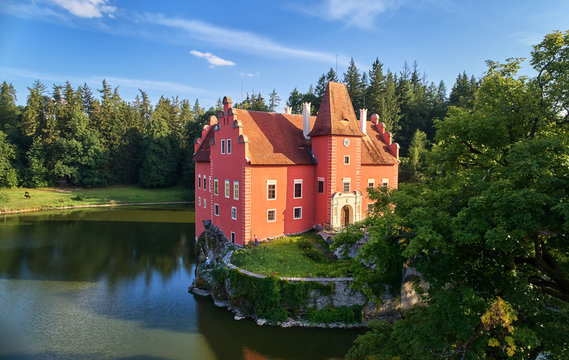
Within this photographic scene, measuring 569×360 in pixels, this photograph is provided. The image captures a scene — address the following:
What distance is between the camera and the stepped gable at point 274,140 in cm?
2450

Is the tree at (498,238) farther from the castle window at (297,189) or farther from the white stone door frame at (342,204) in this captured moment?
the castle window at (297,189)

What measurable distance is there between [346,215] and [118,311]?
A: 15.8 m

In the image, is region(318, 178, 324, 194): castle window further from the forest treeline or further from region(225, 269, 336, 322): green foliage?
the forest treeline

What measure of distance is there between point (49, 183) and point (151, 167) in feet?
57.4

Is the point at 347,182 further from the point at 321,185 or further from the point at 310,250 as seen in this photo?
the point at 310,250

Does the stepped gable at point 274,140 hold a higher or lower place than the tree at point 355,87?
lower

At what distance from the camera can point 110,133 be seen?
2621 inches

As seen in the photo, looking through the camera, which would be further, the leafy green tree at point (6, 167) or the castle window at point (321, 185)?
the leafy green tree at point (6, 167)

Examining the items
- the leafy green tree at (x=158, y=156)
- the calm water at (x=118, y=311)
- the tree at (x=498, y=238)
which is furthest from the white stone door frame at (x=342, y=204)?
the leafy green tree at (x=158, y=156)

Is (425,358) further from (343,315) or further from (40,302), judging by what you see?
(40,302)

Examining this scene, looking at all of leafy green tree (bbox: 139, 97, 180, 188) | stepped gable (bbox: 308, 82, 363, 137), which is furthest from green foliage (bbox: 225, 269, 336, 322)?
leafy green tree (bbox: 139, 97, 180, 188)

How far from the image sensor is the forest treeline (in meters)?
57.6

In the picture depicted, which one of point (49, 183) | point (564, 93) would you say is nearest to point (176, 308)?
point (564, 93)

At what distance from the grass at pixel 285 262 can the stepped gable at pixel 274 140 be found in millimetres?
5669
